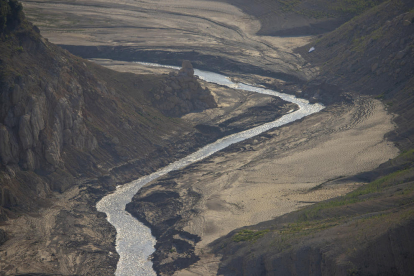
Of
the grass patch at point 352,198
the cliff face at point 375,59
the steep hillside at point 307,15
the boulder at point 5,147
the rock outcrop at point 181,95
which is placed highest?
the steep hillside at point 307,15

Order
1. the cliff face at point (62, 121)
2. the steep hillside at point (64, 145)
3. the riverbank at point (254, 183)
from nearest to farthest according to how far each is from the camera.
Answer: the steep hillside at point (64, 145) → the riverbank at point (254, 183) → the cliff face at point (62, 121)

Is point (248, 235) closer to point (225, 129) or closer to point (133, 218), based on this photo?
point (133, 218)

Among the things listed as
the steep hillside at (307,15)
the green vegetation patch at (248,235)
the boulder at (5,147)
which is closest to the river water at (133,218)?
the green vegetation patch at (248,235)

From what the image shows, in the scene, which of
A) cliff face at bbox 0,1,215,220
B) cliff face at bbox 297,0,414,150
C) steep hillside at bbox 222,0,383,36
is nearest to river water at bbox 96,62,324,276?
cliff face at bbox 0,1,215,220

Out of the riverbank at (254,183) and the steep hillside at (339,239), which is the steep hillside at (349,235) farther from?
the riverbank at (254,183)

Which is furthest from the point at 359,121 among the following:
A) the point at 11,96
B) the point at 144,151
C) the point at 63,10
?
the point at 63,10

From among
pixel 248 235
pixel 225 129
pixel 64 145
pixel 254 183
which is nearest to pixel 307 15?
pixel 225 129

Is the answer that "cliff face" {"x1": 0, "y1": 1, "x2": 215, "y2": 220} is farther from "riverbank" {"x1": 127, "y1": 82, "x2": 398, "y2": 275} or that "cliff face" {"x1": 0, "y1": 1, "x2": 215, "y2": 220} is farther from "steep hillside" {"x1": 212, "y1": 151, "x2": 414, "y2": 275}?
"steep hillside" {"x1": 212, "y1": 151, "x2": 414, "y2": 275}

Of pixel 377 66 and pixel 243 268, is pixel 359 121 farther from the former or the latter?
pixel 243 268
